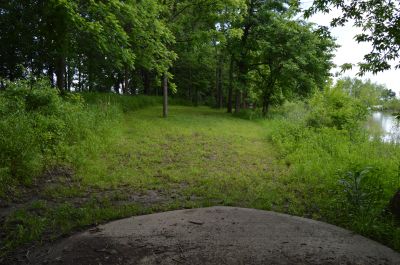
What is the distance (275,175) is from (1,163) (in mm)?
5361

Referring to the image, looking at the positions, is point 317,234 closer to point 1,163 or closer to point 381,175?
point 381,175

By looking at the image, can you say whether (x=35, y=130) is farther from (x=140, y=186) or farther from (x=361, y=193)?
(x=361, y=193)

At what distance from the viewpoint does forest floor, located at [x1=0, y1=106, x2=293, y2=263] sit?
14.0ft

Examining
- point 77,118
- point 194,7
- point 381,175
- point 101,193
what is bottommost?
point 101,193

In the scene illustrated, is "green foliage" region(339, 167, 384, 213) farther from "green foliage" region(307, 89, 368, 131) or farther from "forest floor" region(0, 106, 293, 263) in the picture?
"green foliage" region(307, 89, 368, 131)

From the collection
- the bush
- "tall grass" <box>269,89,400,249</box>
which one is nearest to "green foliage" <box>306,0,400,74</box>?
"tall grass" <box>269,89,400,249</box>

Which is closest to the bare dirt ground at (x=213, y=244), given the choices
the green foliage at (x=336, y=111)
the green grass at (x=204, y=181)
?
the green grass at (x=204, y=181)

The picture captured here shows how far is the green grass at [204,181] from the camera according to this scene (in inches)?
170

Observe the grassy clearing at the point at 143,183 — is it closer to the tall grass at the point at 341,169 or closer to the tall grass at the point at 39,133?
the tall grass at the point at 39,133

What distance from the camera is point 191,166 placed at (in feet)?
24.6

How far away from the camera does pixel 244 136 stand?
40.1 ft

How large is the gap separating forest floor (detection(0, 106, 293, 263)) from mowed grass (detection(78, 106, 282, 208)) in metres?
0.02

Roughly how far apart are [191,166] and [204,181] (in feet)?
3.94

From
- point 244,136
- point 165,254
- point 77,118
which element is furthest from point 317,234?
point 244,136
